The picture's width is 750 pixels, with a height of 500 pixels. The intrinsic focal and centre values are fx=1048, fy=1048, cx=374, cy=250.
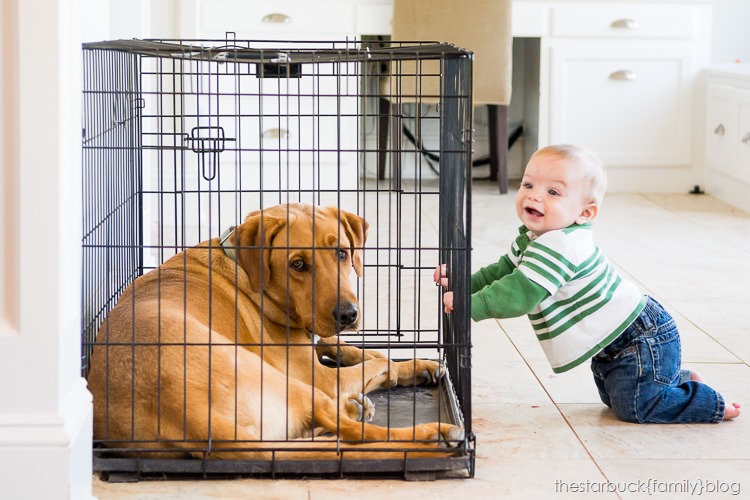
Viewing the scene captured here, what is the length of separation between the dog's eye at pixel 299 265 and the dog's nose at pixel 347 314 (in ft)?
0.36

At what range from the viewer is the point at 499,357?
8.94 feet

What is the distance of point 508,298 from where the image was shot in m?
2.10

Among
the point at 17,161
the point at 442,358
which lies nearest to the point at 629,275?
the point at 442,358

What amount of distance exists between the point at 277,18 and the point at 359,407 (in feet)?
11.4

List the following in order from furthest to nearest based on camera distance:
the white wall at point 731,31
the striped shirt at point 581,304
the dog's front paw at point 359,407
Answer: the white wall at point 731,31 < the striped shirt at point 581,304 < the dog's front paw at point 359,407

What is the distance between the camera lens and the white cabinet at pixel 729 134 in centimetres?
496

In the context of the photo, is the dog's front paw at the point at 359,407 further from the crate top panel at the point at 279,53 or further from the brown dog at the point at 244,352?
the crate top panel at the point at 279,53

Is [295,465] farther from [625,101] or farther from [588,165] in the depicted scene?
[625,101]

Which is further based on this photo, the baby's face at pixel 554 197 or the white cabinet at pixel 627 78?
the white cabinet at pixel 627 78

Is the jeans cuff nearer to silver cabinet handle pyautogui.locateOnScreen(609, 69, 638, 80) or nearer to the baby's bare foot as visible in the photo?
the baby's bare foot

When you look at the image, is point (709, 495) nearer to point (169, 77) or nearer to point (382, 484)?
point (382, 484)

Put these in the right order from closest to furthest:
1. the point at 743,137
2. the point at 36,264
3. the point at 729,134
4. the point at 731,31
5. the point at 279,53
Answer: the point at 36,264
the point at 279,53
the point at 743,137
the point at 729,134
the point at 731,31

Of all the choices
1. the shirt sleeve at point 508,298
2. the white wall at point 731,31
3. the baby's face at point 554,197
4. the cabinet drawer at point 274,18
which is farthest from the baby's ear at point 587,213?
the white wall at point 731,31

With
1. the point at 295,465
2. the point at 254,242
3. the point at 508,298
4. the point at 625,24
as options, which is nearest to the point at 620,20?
the point at 625,24
